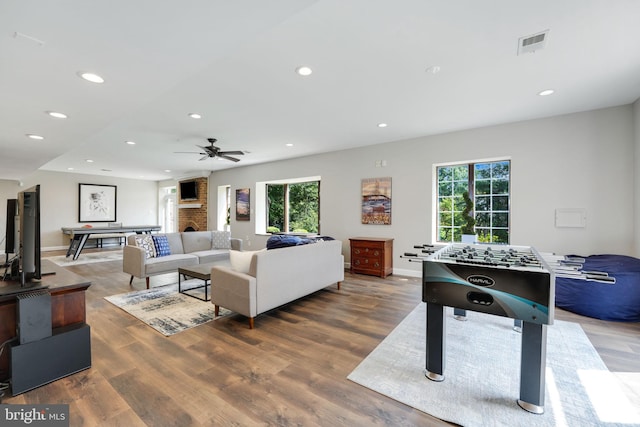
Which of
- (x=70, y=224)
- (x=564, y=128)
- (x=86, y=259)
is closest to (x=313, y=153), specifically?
(x=564, y=128)

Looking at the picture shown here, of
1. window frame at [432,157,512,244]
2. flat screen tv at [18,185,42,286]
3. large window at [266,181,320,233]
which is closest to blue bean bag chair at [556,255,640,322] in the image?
window frame at [432,157,512,244]

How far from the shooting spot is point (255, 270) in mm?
2809

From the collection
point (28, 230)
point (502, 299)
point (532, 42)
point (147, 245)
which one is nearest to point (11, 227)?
point (28, 230)

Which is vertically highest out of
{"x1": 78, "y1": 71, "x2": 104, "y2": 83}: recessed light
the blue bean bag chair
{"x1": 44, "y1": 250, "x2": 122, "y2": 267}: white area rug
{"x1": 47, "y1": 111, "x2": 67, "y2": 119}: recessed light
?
{"x1": 78, "y1": 71, "x2": 104, "y2": 83}: recessed light

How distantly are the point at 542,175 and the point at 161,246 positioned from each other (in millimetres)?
6192

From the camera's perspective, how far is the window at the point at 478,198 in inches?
171

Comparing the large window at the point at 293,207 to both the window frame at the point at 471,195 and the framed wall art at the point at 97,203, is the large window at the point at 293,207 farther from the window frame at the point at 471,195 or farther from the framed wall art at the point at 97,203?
the framed wall art at the point at 97,203

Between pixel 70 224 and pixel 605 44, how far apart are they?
1278 cm

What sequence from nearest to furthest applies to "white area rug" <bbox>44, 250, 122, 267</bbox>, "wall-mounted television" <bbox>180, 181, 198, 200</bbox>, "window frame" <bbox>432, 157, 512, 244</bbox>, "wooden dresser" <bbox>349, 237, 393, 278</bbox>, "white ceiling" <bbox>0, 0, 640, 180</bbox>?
"white ceiling" <bbox>0, 0, 640, 180</bbox> < "window frame" <bbox>432, 157, 512, 244</bbox> < "wooden dresser" <bbox>349, 237, 393, 278</bbox> < "white area rug" <bbox>44, 250, 122, 267</bbox> < "wall-mounted television" <bbox>180, 181, 198, 200</bbox>

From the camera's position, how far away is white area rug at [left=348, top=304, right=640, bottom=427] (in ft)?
5.15

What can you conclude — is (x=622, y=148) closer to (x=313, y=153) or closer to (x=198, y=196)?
(x=313, y=153)

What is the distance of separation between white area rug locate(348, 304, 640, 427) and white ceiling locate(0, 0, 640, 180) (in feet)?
7.85

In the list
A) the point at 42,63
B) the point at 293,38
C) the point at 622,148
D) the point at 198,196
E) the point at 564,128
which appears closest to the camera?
the point at 42,63

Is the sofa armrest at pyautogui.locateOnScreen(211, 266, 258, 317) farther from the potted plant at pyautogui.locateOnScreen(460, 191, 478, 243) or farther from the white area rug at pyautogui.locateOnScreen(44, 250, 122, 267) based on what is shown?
the white area rug at pyautogui.locateOnScreen(44, 250, 122, 267)
